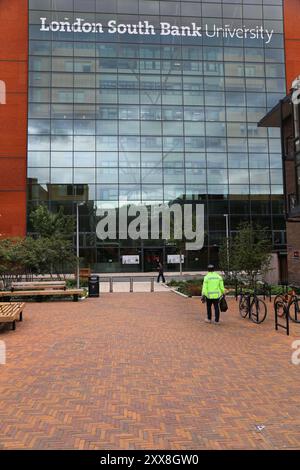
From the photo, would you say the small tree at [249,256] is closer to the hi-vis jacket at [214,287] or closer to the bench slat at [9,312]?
the hi-vis jacket at [214,287]

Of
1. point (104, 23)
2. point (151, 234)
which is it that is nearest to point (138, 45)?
point (104, 23)

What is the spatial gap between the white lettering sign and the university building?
0.34 feet

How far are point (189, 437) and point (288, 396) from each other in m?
1.98

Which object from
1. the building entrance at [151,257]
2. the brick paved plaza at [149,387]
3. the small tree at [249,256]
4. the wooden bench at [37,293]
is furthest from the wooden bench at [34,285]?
the building entrance at [151,257]

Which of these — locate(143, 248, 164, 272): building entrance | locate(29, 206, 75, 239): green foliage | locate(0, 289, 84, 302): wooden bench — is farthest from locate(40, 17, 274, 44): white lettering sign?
locate(0, 289, 84, 302): wooden bench

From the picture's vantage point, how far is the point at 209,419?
4754 mm

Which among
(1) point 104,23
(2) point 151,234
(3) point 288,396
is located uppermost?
(1) point 104,23

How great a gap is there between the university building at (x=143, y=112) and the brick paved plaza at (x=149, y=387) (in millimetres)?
30168

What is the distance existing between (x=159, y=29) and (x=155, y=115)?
9.07m

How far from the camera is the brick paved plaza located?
4.31 m

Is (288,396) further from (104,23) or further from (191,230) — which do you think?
(104,23)

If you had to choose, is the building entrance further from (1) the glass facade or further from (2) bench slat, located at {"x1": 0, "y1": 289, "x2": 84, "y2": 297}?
(2) bench slat, located at {"x1": 0, "y1": 289, "x2": 84, "y2": 297}

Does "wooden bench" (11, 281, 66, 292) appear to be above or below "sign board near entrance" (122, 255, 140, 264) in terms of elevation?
below

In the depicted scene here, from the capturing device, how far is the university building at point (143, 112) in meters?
39.7
